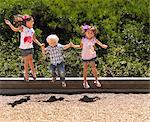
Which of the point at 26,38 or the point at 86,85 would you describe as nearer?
the point at 26,38

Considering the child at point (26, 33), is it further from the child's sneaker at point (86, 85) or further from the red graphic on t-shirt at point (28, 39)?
the child's sneaker at point (86, 85)

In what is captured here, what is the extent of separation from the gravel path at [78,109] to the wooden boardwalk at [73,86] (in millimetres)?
145

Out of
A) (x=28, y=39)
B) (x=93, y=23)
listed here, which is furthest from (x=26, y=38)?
(x=93, y=23)

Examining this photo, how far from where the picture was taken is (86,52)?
7957 millimetres

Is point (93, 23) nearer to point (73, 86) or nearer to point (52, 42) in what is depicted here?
point (73, 86)

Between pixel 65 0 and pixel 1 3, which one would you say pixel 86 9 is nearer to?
pixel 65 0

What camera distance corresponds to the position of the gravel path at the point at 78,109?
7414 millimetres

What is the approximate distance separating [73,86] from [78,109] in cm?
88

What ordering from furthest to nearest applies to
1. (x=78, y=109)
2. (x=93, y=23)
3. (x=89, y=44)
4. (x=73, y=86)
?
1. (x=93, y=23)
2. (x=73, y=86)
3. (x=89, y=44)
4. (x=78, y=109)

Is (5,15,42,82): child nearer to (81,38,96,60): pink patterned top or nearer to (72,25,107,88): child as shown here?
(72,25,107,88): child

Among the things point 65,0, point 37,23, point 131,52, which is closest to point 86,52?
point 131,52

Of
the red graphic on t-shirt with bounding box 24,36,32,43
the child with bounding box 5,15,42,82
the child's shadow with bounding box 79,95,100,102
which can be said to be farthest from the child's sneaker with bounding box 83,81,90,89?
the red graphic on t-shirt with bounding box 24,36,32,43

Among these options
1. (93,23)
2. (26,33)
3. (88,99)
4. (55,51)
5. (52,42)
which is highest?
(93,23)

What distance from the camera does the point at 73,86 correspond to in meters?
8.61
